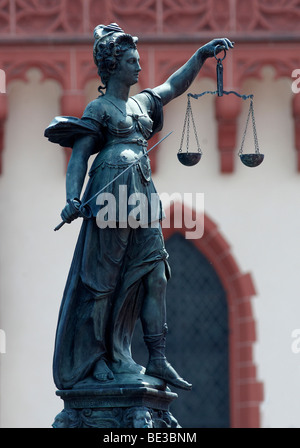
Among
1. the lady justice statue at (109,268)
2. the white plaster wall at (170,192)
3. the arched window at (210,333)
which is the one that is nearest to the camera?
the lady justice statue at (109,268)

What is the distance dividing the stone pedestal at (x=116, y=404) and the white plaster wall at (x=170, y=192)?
860cm

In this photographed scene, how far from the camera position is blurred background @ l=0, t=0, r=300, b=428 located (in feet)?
56.1

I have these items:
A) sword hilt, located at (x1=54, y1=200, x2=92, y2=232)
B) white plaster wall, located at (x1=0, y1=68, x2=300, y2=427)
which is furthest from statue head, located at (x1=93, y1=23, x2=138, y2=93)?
white plaster wall, located at (x1=0, y1=68, x2=300, y2=427)

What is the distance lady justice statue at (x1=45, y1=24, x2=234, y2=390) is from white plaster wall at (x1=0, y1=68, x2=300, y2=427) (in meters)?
8.49

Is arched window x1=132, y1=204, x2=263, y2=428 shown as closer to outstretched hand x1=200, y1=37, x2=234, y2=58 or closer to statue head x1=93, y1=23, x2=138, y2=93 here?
outstretched hand x1=200, y1=37, x2=234, y2=58

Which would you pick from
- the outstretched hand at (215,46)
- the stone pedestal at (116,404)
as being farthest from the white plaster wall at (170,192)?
the stone pedestal at (116,404)

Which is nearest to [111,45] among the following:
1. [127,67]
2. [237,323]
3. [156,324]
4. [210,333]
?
[127,67]

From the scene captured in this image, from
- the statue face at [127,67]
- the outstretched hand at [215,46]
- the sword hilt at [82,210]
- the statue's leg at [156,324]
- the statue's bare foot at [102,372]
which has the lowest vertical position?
the statue's bare foot at [102,372]

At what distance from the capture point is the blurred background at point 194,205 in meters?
17.1

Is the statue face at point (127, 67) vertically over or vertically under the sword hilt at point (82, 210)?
over

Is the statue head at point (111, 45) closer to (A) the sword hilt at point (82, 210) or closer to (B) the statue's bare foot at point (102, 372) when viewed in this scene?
(A) the sword hilt at point (82, 210)

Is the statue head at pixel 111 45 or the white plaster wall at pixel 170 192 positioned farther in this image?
the white plaster wall at pixel 170 192
